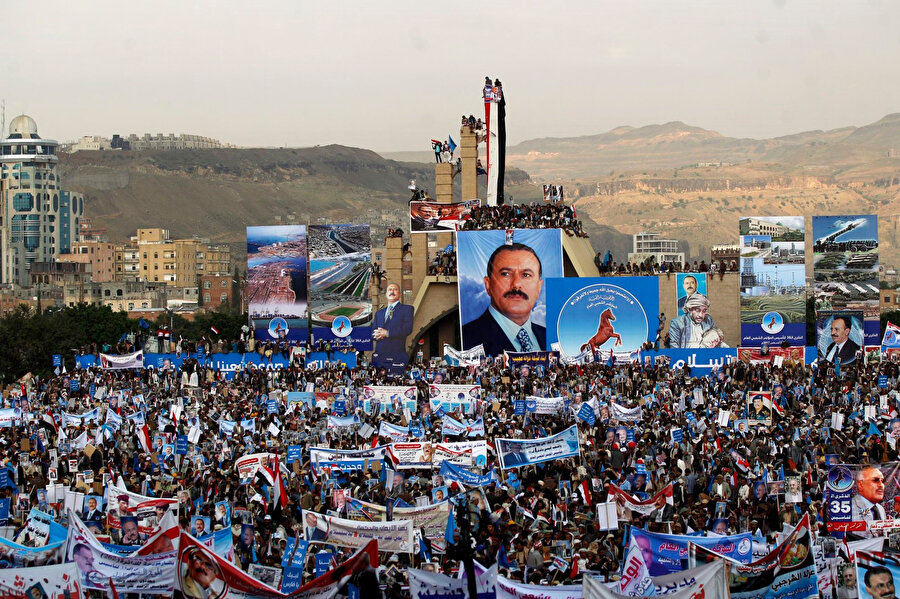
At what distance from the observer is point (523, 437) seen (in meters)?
28.8

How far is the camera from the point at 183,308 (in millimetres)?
168125

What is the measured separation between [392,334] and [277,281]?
281 inches

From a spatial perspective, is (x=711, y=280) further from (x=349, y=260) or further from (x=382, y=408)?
(x=382, y=408)

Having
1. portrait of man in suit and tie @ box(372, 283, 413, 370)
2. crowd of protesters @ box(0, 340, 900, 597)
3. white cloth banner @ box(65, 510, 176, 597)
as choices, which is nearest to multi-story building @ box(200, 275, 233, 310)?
portrait of man in suit and tie @ box(372, 283, 413, 370)

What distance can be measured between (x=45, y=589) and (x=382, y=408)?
65.5 feet

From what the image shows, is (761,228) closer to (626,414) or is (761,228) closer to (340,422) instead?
(626,414)

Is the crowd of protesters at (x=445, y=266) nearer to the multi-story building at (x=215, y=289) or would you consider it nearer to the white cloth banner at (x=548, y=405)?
the white cloth banner at (x=548, y=405)

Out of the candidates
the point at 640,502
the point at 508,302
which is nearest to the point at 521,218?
the point at 508,302

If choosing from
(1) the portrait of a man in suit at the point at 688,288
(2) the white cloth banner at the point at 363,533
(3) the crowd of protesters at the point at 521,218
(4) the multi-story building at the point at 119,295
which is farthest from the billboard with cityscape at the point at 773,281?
(4) the multi-story building at the point at 119,295

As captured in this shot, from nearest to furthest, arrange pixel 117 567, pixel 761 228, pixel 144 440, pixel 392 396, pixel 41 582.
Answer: pixel 41 582
pixel 117 567
pixel 144 440
pixel 392 396
pixel 761 228

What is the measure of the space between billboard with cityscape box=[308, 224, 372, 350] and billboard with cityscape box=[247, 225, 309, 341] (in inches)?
20.9

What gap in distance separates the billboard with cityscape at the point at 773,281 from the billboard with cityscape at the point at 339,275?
52.7 feet

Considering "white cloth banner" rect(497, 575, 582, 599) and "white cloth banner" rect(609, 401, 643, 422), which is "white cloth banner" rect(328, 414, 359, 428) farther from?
"white cloth banner" rect(497, 575, 582, 599)

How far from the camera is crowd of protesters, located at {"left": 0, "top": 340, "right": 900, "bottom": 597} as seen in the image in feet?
66.4
